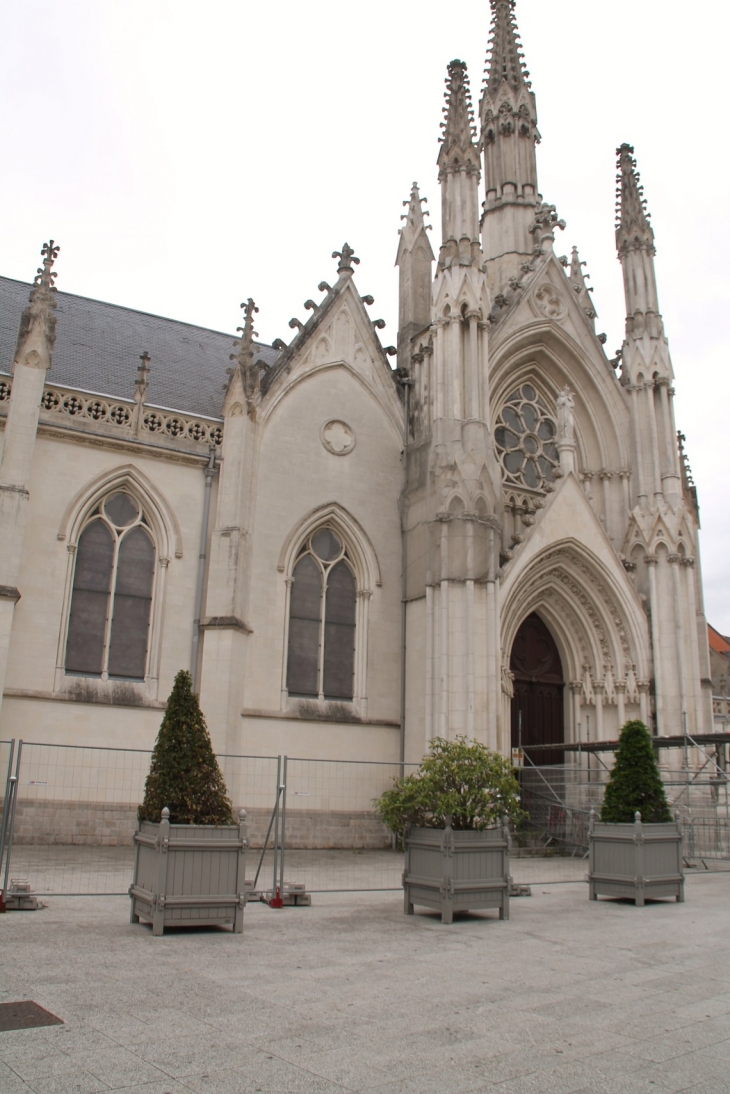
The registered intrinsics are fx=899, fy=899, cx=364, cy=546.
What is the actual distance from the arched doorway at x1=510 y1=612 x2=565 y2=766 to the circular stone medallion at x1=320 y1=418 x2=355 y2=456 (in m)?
6.13

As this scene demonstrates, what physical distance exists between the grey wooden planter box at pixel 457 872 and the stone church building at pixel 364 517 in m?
7.62

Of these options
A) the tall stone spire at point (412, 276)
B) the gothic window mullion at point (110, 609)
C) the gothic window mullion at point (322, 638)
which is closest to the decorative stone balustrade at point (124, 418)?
the gothic window mullion at point (110, 609)

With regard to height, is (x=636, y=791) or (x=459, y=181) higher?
(x=459, y=181)

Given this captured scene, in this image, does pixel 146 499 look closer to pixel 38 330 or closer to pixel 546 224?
pixel 38 330

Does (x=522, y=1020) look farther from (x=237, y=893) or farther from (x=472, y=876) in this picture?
(x=472, y=876)

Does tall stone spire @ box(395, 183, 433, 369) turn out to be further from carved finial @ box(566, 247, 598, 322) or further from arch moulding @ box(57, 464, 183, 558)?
arch moulding @ box(57, 464, 183, 558)

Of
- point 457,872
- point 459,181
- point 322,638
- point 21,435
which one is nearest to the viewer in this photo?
point 457,872

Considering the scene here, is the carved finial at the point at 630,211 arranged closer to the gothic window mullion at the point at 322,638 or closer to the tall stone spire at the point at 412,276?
the tall stone spire at the point at 412,276

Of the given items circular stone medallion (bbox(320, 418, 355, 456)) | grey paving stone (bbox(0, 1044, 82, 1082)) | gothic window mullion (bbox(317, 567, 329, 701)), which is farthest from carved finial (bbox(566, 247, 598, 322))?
grey paving stone (bbox(0, 1044, 82, 1082))

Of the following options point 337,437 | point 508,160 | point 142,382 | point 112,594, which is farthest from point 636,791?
point 508,160

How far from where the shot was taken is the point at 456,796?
33.2ft

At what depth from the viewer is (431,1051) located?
4.91 meters

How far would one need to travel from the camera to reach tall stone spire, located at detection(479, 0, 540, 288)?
26.9 meters

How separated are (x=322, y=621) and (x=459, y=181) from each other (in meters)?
11.3
